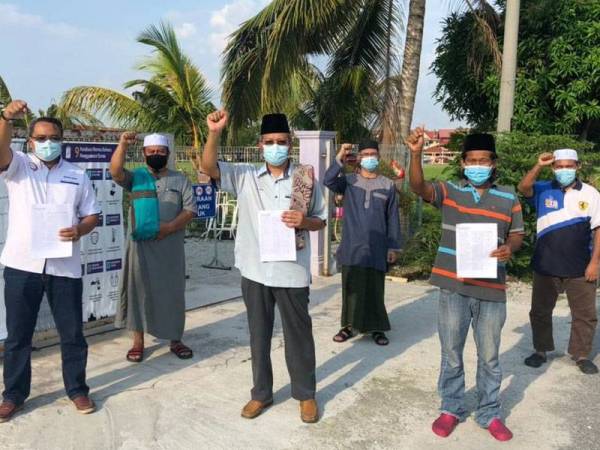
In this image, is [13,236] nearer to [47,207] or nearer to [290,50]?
[47,207]

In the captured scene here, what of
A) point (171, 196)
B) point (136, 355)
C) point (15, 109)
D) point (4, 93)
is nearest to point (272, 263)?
point (171, 196)

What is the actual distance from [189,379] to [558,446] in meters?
2.67

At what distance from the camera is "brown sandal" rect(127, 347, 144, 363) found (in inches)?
201

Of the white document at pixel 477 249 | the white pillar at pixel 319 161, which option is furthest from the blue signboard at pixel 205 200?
the white document at pixel 477 249

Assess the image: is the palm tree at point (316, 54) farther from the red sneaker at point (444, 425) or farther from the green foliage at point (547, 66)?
the red sneaker at point (444, 425)

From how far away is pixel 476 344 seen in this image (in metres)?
3.83

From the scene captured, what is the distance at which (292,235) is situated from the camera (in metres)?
3.79

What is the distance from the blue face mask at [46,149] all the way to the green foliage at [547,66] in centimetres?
972

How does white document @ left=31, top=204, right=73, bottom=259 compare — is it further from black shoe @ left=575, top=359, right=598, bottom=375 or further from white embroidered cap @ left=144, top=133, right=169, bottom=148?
black shoe @ left=575, top=359, right=598, bottom=375

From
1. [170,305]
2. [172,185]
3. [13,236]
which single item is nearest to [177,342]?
[170,305]

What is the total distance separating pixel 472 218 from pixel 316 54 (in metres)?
9.04

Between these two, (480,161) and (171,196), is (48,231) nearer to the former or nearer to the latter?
(171,196)

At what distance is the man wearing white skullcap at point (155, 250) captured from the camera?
15.9ft

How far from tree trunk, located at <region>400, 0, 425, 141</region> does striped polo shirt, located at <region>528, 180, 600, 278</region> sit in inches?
230
